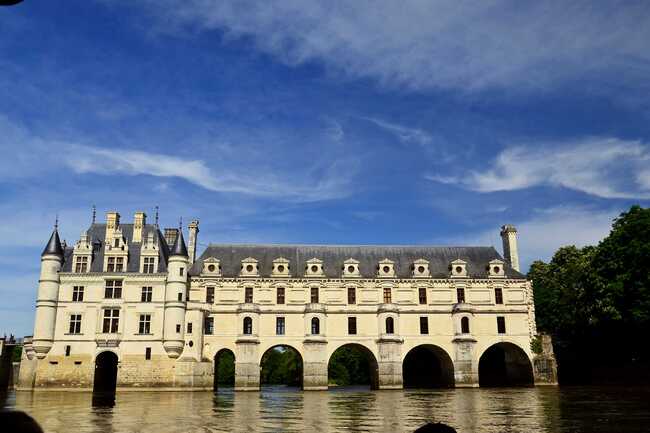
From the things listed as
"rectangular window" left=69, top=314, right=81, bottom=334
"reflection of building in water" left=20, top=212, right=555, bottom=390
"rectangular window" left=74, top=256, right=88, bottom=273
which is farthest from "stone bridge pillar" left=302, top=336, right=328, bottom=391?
"rectangular window" left=74, top=256, right=88, bottom=273

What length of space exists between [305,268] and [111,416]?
28.0m

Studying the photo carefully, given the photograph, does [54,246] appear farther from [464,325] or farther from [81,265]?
[464,325]

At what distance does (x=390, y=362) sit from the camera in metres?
44.3

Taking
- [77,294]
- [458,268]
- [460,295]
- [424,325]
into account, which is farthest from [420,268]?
[77,294]

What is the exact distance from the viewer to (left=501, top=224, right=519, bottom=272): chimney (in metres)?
50.0

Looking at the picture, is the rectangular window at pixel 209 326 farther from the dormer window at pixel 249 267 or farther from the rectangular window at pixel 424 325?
the rectangular window at pixel 424 325

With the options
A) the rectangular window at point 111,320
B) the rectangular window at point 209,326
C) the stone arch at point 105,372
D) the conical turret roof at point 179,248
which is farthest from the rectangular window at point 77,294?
the rectangular window at point 209,326

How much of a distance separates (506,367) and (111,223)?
117 ft

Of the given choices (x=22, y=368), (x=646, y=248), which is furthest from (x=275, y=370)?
(x=646, y=248)

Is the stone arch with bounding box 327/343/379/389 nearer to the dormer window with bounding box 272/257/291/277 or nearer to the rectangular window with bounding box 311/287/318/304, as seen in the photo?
the rectangular window with bounding box 311/287/318/304

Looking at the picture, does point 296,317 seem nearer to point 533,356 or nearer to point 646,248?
point 533,356

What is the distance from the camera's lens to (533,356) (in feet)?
148

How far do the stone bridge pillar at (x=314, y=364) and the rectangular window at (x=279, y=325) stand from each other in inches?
86.0

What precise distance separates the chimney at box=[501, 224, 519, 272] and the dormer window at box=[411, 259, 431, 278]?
8.47 metres
